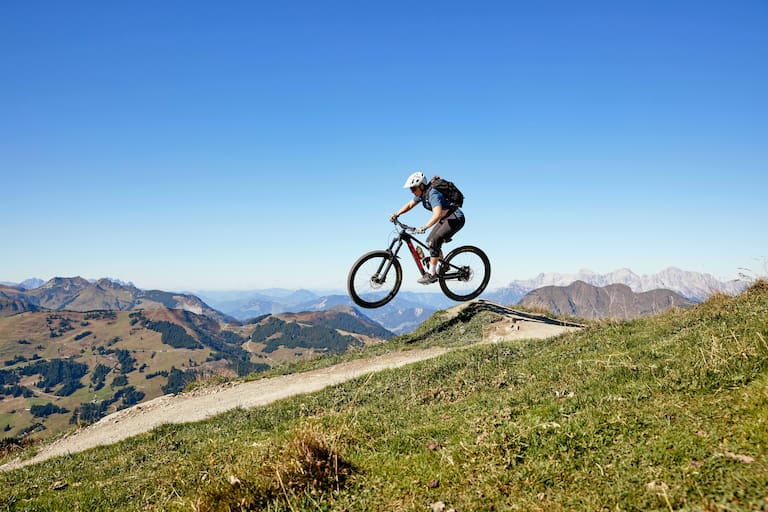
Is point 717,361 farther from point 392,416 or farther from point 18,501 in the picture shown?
point 18,501

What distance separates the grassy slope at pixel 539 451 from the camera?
500cm

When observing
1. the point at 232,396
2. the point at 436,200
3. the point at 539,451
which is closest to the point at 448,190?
the point at 436,200

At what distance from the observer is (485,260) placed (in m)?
20.6

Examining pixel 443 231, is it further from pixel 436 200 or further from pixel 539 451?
pixel 539 451

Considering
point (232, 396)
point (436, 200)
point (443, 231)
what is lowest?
point (232, 396)

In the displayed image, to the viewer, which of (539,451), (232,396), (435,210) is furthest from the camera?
(232,396)

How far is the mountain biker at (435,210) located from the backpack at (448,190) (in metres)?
0.10

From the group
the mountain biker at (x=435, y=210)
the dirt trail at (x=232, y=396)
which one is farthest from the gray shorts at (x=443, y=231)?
the dirt trail at (x=232, y=396)

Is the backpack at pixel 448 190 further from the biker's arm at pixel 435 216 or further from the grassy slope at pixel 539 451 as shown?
the grassy slope at pixel 539 451

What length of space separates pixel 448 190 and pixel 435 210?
1.01m

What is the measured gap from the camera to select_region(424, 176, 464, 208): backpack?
1684cm

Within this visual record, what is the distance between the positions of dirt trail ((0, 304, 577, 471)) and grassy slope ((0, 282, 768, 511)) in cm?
908

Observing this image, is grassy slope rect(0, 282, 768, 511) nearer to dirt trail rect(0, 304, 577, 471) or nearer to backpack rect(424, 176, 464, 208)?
backpack rect(424, 176, 464, 208)

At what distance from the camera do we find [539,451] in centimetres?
607
